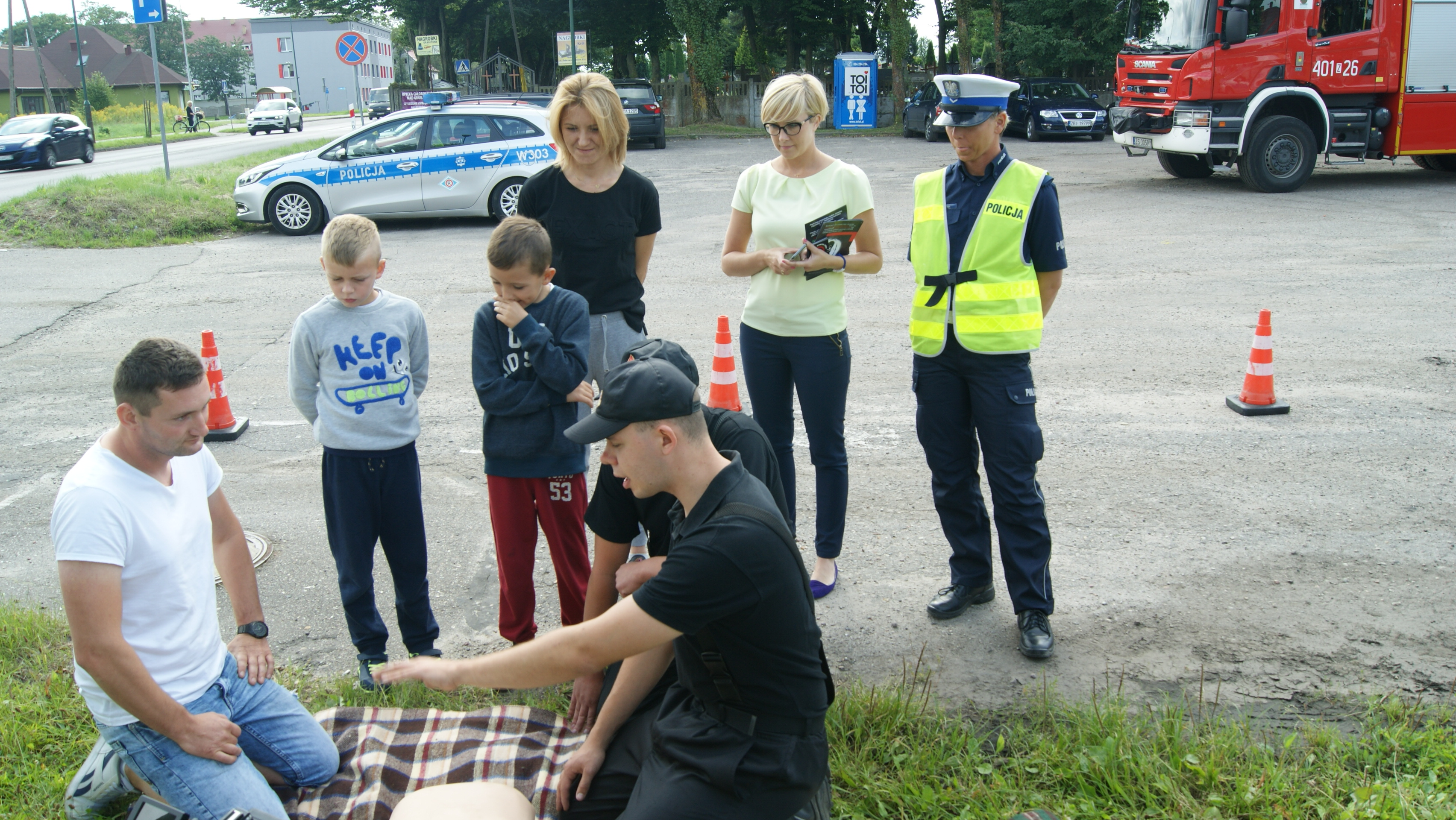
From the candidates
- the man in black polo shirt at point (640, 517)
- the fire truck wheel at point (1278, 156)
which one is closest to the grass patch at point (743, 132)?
the fire truck wheel at point (1278, 156)

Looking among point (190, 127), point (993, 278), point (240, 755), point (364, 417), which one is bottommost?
point (240, 755)

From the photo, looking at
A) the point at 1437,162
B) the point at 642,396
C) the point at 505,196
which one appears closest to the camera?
the point at 642,396

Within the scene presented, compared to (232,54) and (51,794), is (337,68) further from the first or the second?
(51,794)

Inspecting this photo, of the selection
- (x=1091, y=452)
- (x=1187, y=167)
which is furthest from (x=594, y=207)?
(x=1187, y=167)

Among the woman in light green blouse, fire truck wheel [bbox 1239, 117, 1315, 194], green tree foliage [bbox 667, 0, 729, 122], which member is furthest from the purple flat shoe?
green tree foliage [bbox 667, 0, 729, 122]

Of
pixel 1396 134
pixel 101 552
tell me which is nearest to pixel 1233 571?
pixel 101 552

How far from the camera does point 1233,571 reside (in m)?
4.45

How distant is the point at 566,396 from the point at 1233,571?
2944mm

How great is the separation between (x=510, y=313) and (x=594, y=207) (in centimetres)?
92

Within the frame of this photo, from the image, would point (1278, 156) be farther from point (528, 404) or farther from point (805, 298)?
point (528, 404)

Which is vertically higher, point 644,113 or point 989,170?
point 644,113

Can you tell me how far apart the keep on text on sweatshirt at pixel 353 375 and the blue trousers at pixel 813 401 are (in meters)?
1.37

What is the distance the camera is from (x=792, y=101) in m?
4.02

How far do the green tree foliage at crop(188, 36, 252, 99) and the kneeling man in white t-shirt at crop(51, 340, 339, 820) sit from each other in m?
121
